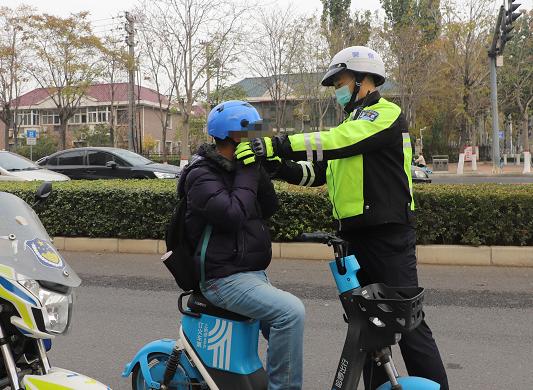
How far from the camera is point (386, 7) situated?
4047cm

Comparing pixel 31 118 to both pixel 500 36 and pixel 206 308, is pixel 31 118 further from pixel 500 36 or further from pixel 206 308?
pixel 206 308

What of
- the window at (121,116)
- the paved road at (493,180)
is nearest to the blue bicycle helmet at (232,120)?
the paved road at (493,180)

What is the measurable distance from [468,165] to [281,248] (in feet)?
104

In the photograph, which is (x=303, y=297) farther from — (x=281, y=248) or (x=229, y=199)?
(x=229, y=199)

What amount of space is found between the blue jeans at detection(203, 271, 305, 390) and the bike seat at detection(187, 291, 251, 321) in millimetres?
53

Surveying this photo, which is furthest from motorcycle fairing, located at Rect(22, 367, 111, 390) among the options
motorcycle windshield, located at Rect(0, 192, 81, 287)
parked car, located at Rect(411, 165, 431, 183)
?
parked car, located at Rect(411, 165, 431, 183)

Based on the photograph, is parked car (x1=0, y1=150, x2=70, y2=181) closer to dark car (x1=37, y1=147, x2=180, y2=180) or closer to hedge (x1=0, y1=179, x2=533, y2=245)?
dark car (x1=37, y1=147, x2=180, y2=180)

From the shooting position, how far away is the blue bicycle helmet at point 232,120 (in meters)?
2.65

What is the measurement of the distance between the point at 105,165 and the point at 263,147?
13.1 m

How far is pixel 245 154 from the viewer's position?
2.56m

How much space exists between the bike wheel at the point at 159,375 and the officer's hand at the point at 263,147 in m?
1.19

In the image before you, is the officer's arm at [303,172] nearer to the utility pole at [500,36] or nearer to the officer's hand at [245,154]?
the officer's hand at [245,154]

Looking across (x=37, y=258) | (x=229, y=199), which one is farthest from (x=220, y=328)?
(x=37, y=258)

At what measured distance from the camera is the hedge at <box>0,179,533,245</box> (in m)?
7.16
